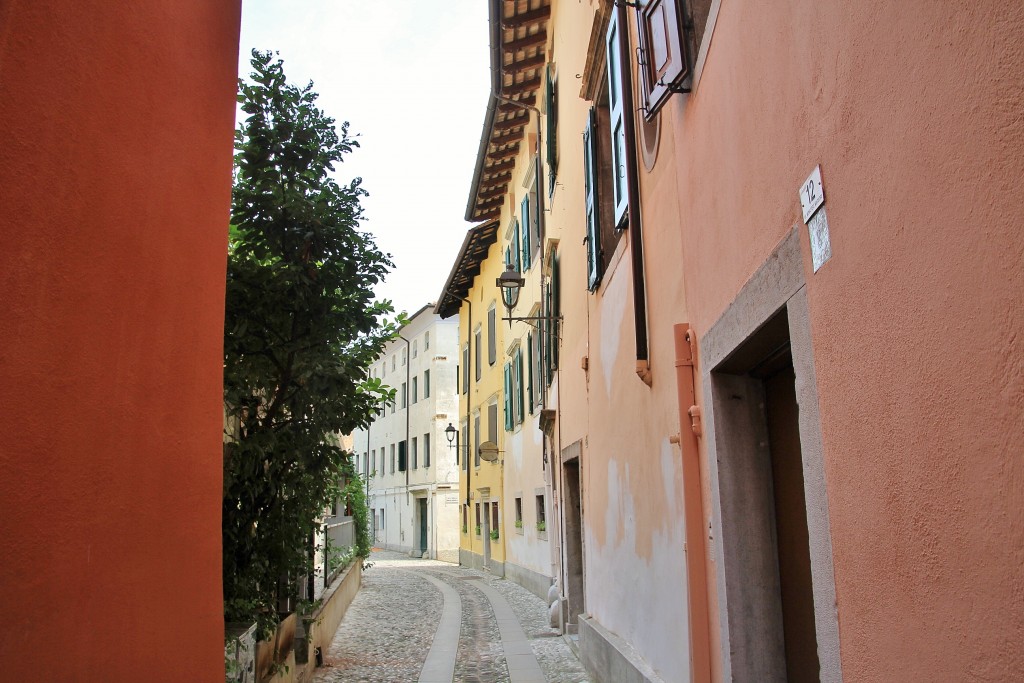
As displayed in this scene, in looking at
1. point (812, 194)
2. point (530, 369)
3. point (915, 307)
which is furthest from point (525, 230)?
point (915, 307)

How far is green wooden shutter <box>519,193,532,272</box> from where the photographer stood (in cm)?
1616

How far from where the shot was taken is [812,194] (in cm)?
265

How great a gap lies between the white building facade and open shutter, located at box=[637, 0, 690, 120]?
26667 mm

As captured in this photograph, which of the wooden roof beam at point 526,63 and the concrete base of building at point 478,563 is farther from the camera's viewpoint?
the concrete base of building at point 478,563

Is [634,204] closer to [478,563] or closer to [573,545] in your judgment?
[573,545]

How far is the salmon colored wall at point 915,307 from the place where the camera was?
1.60m

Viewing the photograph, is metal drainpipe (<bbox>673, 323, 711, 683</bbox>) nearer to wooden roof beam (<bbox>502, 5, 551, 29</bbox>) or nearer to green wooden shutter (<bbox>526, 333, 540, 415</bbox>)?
wooden roof beam (<bbox>502, 5, 551, 29</bbox>)

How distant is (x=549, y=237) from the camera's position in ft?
40.8

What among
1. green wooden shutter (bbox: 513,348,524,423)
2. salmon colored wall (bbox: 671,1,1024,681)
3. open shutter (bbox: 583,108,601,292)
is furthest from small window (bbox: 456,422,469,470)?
salmon colored wall (bbox: 671,1,1024,681)

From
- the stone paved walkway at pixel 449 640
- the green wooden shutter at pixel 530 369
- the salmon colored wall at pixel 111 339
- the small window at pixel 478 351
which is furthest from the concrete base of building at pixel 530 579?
the salmon colored wall at pixel 111 339

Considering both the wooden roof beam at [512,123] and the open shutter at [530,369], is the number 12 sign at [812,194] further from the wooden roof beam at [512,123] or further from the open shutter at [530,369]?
the wooden roof beam at [512,123]

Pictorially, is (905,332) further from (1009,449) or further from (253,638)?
(253,638)

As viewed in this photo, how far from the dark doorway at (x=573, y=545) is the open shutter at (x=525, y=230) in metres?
5.86

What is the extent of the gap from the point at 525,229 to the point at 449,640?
26.5 feet
